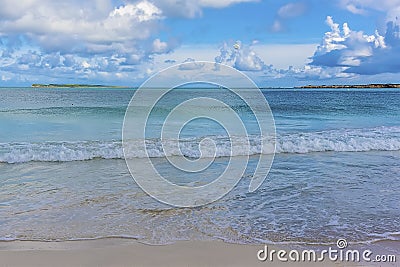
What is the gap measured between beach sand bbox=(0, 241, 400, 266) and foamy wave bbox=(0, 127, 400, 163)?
332 inches

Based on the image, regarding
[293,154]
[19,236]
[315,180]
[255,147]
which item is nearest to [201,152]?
[255,147]

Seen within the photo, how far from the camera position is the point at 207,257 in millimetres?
5633

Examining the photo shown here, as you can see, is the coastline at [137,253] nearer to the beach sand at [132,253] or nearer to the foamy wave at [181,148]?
the beach sand at [132,253]

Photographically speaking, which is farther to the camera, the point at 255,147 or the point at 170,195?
the point at 255,147

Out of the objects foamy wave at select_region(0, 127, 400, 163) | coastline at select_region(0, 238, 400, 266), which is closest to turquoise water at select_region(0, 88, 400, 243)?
foamy wave at select_region(0, 127, 400, 163)

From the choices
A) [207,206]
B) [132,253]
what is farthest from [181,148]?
[132,253]

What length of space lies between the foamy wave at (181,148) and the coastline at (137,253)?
844 centimetres

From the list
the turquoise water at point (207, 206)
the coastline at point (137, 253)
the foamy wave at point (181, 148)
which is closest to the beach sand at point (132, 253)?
the coastline at point (137, 253)

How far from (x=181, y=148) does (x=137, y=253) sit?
408 inches

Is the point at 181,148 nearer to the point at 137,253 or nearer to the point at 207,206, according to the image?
the point at 207,206

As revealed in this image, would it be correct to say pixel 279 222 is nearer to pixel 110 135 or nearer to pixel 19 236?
pixel 19 236

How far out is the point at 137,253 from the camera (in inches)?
227

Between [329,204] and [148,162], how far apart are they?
23.2 feet

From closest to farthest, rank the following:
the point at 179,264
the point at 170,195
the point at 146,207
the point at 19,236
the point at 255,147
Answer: the point at 179,264
the point at 19,236
the point at 146,207
the point at 170,195
the point at 255,147
